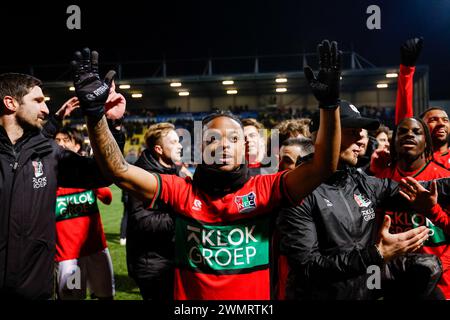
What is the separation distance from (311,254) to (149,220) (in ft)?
5.14

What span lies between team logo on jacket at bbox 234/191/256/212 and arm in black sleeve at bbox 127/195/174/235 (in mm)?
1151

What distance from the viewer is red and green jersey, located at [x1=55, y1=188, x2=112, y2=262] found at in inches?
170

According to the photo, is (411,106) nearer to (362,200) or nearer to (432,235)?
(432,235)

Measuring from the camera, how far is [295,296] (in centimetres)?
251

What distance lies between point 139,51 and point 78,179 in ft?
95.0

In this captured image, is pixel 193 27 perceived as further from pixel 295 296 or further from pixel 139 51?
pixel 295 296

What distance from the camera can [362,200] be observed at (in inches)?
101

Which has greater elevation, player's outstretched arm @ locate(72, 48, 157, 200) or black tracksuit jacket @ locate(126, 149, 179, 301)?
player's outstretched arm @ locate(72, 48, 157, 200)

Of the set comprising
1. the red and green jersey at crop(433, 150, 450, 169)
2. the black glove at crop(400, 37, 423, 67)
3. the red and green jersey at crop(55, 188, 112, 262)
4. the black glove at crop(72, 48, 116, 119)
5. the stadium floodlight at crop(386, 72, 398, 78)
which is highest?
the stadium floodlight at crop(386, 72, 398, 78)

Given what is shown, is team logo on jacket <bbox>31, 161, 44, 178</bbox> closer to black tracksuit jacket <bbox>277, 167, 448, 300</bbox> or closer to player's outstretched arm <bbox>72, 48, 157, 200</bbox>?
player's outstretched arm <bbox>72, 48, 157, 200</bbox>

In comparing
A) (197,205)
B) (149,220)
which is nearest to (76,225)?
(149,220)

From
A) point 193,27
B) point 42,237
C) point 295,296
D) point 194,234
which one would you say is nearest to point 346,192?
point 295,296

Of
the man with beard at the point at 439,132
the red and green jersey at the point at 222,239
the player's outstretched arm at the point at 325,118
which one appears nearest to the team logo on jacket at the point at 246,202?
the red and green jersey at the point at 222,239

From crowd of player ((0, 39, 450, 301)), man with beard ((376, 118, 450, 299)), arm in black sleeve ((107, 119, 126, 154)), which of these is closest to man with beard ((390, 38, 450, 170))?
man with beard ((376, 118, 450, 299))
